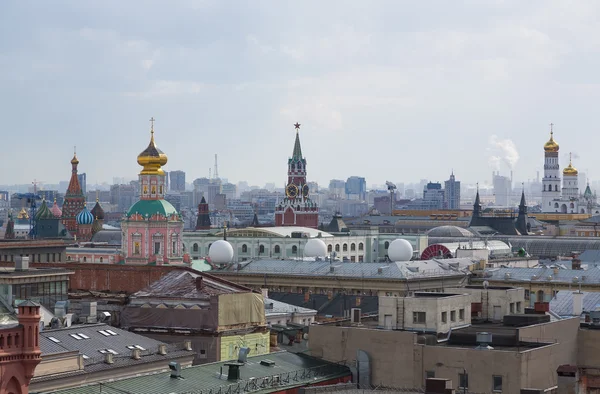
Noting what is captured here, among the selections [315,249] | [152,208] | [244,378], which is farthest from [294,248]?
[244,378]

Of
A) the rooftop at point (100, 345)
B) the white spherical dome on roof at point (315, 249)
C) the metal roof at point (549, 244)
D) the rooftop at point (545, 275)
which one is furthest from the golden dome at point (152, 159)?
the rooftop at point (100, 345)

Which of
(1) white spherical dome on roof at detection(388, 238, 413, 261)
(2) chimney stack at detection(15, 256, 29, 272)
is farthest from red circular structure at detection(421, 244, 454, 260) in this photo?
(2) chimney stack at detection(15, 256, 29, 272)

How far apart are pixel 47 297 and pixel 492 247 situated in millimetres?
80618

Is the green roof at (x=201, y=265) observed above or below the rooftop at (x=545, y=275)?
below

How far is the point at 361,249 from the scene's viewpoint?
516 feet

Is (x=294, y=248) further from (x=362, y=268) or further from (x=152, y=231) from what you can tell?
(x=362, y=268)

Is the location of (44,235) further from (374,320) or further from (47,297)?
(374,320)

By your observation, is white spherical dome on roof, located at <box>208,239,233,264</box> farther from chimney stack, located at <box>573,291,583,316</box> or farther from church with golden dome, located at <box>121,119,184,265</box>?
chimney stack, located at <box>573,291,583,316</box>

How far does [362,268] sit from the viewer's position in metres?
108

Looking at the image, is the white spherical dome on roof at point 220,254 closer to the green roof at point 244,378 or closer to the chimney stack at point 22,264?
the chimney stack at point 22,264

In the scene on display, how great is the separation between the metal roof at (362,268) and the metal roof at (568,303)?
31551mm

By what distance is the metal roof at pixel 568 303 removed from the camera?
67.4 m

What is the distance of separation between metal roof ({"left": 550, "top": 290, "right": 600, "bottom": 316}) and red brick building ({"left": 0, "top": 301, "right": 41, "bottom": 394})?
3395 cm

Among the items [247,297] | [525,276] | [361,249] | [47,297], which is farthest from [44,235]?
[247,297]
